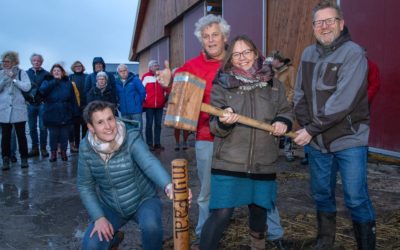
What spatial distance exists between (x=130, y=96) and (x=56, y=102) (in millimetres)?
1489

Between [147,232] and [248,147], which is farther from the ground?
[248,147]

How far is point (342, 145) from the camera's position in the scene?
9.66 feet

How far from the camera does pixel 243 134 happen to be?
2867 millimetres

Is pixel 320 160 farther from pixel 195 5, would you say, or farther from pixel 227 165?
pixel 195 5

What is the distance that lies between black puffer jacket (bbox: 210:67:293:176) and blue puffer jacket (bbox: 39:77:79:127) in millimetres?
5531

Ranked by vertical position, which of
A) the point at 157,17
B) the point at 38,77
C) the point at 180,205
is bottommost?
the point at 180,205

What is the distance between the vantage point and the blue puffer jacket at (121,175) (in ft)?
9.68

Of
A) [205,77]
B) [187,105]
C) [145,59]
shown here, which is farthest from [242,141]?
[145,59]

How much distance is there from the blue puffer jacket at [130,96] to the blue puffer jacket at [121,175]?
219 inches

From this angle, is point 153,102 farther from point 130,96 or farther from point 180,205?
point 180,205

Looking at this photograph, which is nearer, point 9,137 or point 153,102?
point 9,137

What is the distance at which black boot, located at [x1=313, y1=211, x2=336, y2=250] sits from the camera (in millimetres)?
3285

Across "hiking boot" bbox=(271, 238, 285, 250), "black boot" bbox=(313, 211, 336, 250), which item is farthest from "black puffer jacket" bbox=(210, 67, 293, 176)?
"hiking boot" bbox=(271, 238, 285, 250)

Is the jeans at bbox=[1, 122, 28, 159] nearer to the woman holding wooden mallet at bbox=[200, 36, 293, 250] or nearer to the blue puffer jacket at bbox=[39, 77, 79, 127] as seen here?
the blue puffer jacket at bbox=[39, 77, 79, 127]
